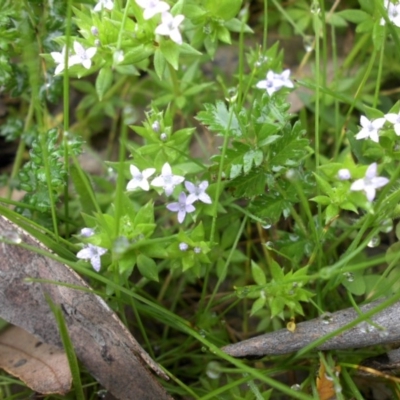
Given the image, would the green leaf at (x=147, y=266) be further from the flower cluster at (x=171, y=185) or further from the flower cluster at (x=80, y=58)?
the flower cluster at (x=80, y=58)

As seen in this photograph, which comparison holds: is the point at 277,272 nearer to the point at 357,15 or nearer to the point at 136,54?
the point at 136,54

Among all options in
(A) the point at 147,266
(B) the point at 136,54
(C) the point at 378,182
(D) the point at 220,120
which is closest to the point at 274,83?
(D) the point at 220,120

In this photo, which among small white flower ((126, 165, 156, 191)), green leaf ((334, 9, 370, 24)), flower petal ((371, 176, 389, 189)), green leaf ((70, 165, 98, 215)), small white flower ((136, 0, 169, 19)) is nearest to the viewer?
flower petal ((371, 176, 389, 189))

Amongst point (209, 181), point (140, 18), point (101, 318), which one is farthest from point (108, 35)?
point (101, 318)

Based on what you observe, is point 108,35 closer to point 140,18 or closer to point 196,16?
point 140,18

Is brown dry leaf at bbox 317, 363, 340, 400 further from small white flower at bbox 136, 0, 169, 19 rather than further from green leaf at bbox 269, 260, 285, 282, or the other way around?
small white flower at bbox 136, 0, 169, 19

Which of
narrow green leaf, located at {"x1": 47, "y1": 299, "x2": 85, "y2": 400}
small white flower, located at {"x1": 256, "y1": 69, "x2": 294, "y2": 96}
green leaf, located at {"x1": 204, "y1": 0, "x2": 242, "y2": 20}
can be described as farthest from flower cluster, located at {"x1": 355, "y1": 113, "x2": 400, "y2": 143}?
narrow green leaf, located at {"x1": 47, "y1": 299, "x2": 85, "y2": 400}

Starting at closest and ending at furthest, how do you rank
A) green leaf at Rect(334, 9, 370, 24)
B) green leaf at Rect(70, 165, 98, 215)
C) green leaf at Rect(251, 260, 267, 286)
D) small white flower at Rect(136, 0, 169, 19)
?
small white flower at Rect(136, 0, 169, 19)
green leaf at Rect(251, 260, 267, 286)
green leaf at Rect(70, 165, 98, 215)
green leaf at Rect(334, 9, 370, 24)

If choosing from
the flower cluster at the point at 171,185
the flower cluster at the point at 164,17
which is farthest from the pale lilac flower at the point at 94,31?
the flower cluster at the point at 171,185
